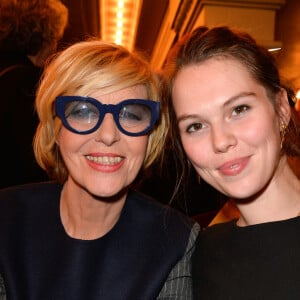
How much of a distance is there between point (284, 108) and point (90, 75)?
697 mm

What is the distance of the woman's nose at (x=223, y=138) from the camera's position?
1469 millimetres

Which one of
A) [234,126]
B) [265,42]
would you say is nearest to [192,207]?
[234,126]

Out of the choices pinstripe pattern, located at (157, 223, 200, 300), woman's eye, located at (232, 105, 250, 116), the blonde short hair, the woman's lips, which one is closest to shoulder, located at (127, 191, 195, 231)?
pinstripe pattern, located at (157, 223, 200, 300)

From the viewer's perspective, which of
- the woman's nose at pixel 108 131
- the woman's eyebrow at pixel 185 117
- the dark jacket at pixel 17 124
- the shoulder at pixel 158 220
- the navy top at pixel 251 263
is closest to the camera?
the navy top at pixel 251 263

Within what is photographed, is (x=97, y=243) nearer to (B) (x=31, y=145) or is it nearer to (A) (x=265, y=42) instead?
(B) (x=31, y=145)

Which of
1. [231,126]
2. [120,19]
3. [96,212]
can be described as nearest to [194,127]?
[231,126]

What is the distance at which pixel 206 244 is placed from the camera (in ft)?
5.66

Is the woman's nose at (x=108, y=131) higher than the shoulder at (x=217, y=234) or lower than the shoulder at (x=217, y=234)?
higher

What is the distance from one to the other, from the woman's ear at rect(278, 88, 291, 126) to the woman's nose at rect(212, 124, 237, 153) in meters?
0.22

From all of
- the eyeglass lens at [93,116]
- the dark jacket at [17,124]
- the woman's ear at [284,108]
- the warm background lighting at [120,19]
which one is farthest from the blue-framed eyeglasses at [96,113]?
the warm background lighting at [120,19]

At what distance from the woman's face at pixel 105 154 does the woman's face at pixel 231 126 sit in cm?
24

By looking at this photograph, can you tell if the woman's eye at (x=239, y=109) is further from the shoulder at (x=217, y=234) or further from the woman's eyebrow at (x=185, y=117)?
the shoulder at (x=217, y=234)

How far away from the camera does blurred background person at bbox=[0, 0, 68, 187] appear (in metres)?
2.18

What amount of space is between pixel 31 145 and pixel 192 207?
2.91ft
